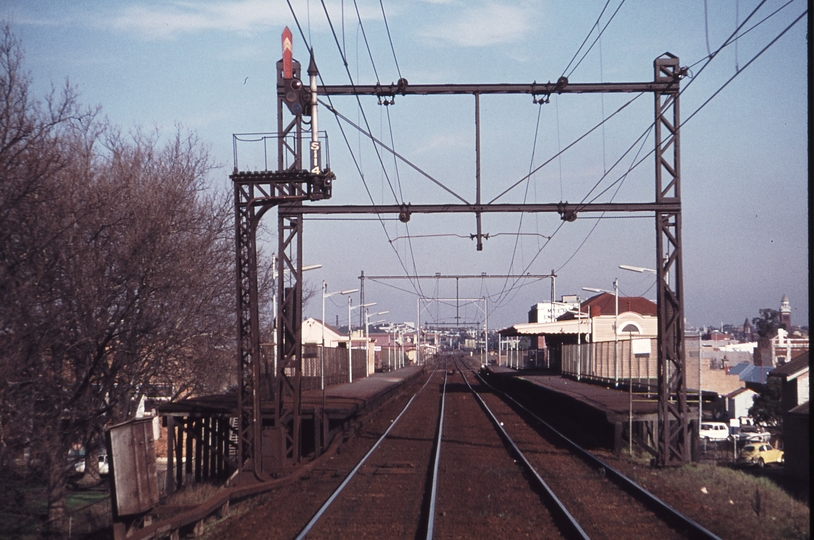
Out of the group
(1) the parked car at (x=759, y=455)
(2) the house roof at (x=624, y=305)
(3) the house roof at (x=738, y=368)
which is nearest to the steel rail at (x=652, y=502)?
(1) the parked car at (x=759, y=455)

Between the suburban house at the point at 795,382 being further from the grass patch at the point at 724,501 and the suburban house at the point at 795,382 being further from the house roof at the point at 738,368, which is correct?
the house roof at the point at 738,368

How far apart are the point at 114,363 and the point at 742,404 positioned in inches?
2011

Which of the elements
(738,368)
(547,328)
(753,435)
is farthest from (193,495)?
(738,368)

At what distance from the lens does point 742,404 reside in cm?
5656

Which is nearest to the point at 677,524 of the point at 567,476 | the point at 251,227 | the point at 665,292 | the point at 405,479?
the point at 567,476

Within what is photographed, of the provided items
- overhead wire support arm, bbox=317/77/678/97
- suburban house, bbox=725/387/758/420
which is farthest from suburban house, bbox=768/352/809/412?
suburban house, bbox=725/387/758/420

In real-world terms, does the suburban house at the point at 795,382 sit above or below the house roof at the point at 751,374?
above

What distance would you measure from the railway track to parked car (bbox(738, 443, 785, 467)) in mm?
15252

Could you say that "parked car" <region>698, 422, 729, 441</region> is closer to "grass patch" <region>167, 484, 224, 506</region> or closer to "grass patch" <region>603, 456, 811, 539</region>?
"grass patch" <region>603, 456, 811, 539</region>

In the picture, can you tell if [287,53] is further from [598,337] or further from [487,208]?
[598,337]

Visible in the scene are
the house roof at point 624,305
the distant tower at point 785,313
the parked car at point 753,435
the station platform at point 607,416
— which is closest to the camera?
the station platform at point 607,416

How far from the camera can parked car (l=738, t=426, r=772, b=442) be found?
3784 cm

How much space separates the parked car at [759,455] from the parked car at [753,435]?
3634 millimetres

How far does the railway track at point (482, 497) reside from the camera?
9.62 m
